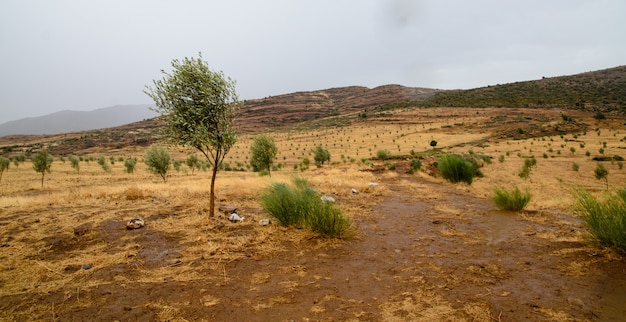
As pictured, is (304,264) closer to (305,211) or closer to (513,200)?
(305,211)

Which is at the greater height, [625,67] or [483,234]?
[625,67]

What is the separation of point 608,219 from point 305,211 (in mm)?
6412

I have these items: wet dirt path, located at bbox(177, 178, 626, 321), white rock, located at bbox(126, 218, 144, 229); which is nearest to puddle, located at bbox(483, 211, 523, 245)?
wet dirt path, located at bbox(177, 178, 626, 321)

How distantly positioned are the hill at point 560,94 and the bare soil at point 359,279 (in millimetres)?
65477

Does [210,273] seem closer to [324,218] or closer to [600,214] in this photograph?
[324,218]

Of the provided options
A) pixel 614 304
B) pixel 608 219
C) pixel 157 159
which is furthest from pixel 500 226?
pixel 157 159

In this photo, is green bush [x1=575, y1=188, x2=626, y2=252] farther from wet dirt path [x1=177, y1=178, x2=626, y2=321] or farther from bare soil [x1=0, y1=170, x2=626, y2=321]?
wet dirt path [x1=177, y1=178, x2=626, y2=321]

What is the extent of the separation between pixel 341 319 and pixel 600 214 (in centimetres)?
581

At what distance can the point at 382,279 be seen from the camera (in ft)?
17.6

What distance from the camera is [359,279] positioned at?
538 centimetres

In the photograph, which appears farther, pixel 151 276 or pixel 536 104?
pixel 536 104

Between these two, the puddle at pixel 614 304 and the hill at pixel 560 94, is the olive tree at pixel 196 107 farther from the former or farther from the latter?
the hill at pixel 560 94

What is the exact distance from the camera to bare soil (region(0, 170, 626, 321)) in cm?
432

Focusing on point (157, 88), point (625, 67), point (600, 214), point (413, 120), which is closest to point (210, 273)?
point (157, 88)
